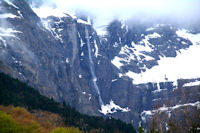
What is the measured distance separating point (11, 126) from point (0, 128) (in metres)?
2.24

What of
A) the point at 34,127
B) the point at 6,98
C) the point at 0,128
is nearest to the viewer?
the point at 0,128

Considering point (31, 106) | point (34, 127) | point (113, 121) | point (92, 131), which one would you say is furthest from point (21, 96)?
point (34, 127)

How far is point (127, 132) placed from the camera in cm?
16025

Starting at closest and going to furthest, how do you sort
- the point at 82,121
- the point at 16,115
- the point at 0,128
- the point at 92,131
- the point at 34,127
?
the point at 0,128 → the point at 34,127 → the point at 16,115 → the point at 92,131 → the point at 82,121

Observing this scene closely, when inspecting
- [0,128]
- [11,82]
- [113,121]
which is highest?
[11,82]

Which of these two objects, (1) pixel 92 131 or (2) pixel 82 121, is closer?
(1) pixel 92 131

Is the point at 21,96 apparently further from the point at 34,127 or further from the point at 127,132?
the point at 34,127

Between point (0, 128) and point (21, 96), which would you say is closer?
point (0, 128)

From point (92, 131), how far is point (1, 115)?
68860 mm

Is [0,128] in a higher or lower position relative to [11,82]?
lower

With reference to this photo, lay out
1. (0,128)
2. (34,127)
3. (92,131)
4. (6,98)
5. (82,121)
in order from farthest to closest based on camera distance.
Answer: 1. (82,121)
2. (92,131)
3. (6,98)
4. (34,127)
5. (0,128)

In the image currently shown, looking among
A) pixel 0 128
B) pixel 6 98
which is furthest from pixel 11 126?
pixel 6 98

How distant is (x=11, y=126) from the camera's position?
69.8 metres

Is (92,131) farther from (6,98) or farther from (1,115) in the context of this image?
(1,115)
